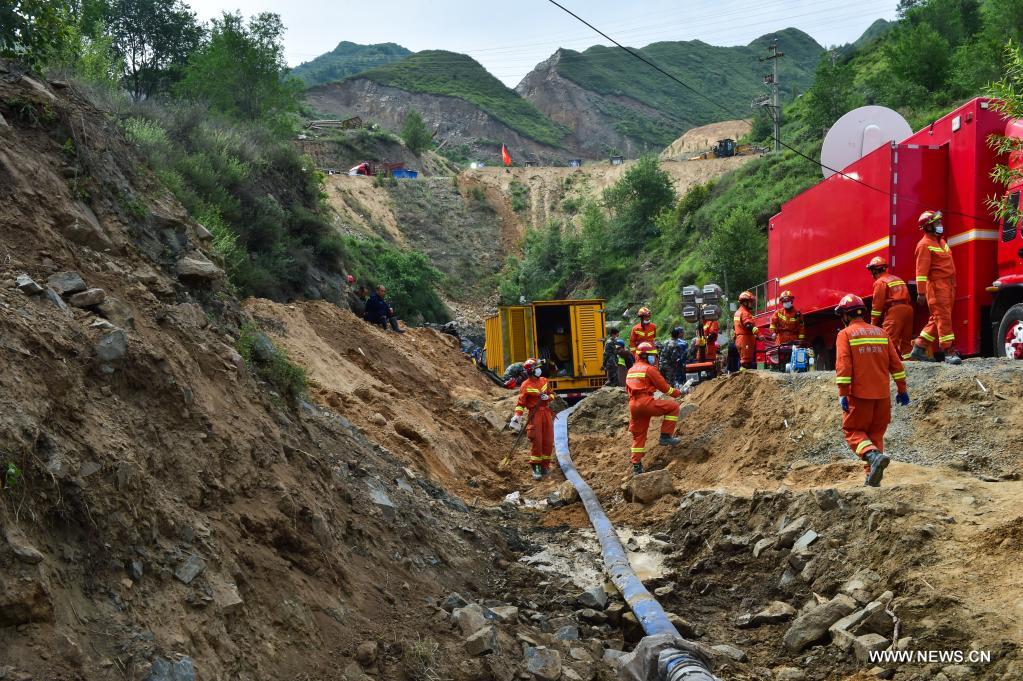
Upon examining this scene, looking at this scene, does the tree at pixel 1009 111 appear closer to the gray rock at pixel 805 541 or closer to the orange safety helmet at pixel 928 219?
the orange safety helmet at pixel 928 219

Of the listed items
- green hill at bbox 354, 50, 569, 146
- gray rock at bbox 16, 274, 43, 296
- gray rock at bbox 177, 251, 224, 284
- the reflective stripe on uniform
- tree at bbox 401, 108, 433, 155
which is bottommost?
the reflective stripe on uniform

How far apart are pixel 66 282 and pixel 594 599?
4.47 meters

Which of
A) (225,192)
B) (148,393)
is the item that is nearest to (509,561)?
(148,393)

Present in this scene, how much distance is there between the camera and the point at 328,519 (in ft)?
19.4

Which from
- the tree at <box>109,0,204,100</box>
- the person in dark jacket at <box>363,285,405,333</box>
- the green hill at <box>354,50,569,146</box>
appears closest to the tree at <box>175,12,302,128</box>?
the tree at <box>109,0,204,100</box>

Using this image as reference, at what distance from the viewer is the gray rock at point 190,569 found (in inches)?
166

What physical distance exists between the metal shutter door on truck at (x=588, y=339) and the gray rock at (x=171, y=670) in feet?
59.7

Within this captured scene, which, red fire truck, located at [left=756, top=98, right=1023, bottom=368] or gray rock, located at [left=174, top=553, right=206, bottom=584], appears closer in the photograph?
gray rock, located at [left=174, top=553, right=206, bottom=584]

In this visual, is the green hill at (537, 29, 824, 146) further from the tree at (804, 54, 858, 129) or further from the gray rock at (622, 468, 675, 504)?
the gray rock at (622, 468, 675, 504)

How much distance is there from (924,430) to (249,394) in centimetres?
687

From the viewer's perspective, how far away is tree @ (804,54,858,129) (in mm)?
48250

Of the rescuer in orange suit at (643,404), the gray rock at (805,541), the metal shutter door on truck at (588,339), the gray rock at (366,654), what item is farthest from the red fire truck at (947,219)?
the gray rock at (366,654)

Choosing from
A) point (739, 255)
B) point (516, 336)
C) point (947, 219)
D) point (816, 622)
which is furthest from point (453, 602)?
point (739, 255)

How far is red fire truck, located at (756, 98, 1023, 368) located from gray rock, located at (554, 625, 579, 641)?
7106 mm
